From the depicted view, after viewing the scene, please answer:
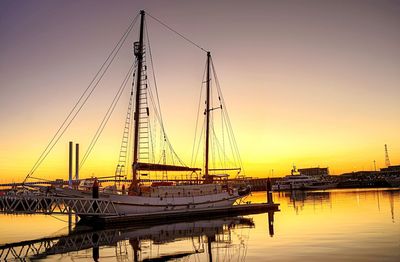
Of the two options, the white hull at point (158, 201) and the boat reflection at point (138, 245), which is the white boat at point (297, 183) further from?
the boat reflection at point (138, 245)

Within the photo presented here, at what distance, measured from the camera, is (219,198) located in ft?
157

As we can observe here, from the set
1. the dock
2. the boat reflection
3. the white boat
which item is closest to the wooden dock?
the dock

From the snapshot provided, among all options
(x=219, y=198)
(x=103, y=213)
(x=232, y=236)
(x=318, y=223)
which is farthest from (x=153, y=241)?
(x=219, y=198)

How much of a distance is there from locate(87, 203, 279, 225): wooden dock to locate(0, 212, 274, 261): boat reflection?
12.2ft

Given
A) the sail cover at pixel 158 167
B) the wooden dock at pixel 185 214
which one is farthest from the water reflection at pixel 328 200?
the sail cover at pixel 158 167

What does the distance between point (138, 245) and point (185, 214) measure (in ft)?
62.8

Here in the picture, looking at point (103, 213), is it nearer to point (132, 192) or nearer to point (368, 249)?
point (132, 192)

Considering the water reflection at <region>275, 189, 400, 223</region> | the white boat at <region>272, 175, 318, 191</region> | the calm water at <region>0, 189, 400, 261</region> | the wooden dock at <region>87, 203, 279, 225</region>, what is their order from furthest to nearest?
the white boat at <region>272, 175, 318, 191</region> → the water reflection at <region>275, 189, 400, 223</region> → the wooden dock at <region>87, 203, 279, 225</region> → the calm water at <region>0, 189, 400, 261</region>

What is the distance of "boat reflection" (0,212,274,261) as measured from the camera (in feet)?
65.1

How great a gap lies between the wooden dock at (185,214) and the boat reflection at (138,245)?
12.2 ft

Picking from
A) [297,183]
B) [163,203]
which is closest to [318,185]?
[297,183]

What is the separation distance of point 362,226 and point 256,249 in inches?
492

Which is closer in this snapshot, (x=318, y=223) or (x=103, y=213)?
(x=318, y=223)

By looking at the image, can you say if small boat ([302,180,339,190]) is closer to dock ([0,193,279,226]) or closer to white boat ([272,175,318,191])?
white boat ([272,175,318,191])
